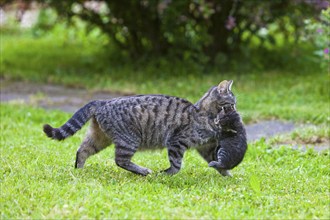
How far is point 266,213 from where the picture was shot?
18.2 ft

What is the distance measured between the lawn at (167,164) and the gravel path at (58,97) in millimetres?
283

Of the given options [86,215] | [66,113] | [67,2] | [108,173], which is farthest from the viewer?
[67,2]

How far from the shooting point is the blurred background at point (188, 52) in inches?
492

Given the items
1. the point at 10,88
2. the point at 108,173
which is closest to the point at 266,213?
the point at 108,173

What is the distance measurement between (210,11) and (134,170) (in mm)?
6055

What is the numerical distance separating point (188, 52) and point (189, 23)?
0.63 metres

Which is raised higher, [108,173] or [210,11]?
[210,11]

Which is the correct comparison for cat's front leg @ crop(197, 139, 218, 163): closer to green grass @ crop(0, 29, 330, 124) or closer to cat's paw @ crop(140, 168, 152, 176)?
→ cat's paw @ crop(140, 168, 152, 176)

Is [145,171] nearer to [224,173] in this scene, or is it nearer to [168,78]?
[224,173]

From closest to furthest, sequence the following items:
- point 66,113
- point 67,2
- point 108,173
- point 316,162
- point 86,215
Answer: point 86,215, point 108,173, point 316,162, point 66,113, point 67,2

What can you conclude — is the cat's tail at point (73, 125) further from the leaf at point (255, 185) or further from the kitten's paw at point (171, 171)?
the leaf at point (255, 185)

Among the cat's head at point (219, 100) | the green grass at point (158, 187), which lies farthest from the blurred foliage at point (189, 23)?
the cat's head at point (219, 100)

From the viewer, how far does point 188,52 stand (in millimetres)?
13992

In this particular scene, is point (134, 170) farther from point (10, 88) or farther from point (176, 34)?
point (176, 34)
